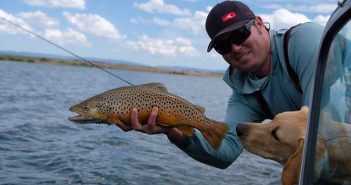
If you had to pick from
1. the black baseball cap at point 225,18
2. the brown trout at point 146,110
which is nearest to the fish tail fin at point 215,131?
the brown trout at point 146,110

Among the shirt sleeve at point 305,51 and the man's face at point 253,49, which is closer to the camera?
the shirt sleeve at point 305,51

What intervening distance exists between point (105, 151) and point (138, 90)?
11659 millimetres

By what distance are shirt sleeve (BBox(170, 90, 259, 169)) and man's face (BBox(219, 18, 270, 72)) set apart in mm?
663

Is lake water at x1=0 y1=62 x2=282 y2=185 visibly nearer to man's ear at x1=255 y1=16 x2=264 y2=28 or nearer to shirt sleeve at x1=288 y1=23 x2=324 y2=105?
man's ear at x1=255 y1=16 x2=264 y2=28

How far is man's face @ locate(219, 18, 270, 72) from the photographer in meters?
5.27

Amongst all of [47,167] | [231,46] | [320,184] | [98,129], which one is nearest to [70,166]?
[47,167]

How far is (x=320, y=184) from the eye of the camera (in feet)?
8.86

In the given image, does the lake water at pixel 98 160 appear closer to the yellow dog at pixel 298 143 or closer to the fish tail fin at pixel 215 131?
the fish tail fin at pixel 215 131

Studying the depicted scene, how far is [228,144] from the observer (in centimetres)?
579

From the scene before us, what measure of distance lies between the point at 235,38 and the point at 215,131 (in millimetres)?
975

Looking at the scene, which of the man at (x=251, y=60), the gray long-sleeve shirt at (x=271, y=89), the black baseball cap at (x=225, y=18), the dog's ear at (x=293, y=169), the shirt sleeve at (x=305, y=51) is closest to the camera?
the dog's ear at (x=293, y=169)

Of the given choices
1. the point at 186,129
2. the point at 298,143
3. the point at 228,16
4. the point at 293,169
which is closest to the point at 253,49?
the point at 228,16

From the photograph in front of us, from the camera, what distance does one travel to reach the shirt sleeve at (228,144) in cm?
559

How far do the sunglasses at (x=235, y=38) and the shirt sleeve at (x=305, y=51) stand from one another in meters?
0.44
